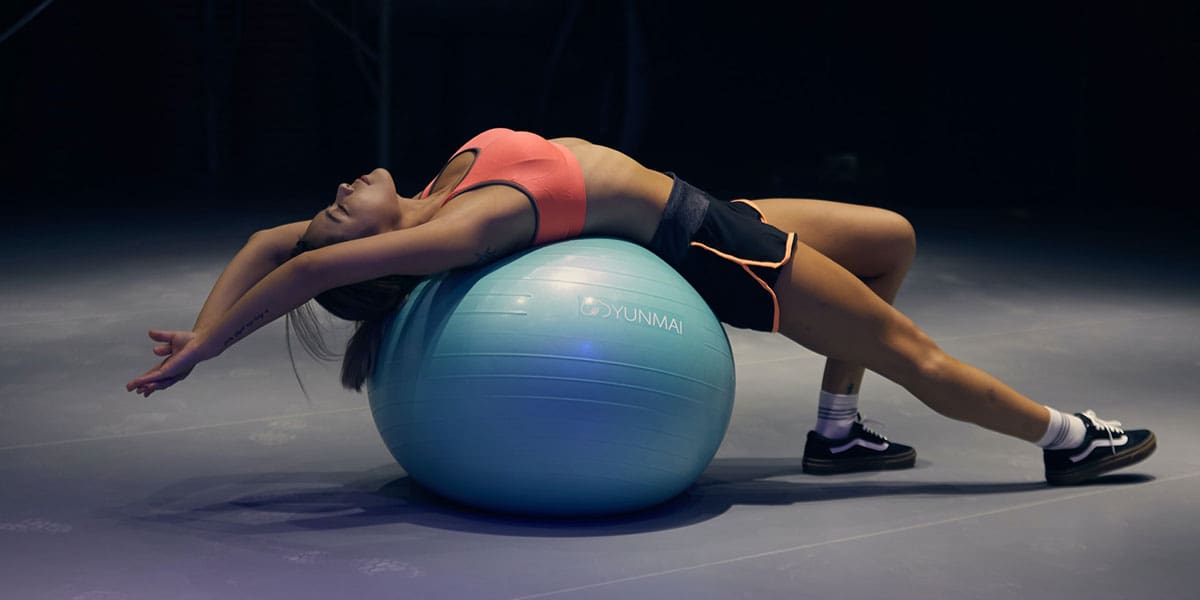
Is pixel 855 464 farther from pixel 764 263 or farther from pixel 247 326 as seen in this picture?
pixel 247 326

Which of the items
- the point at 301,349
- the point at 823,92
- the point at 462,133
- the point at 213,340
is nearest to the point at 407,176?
the point at 462,133

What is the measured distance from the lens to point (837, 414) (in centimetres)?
342

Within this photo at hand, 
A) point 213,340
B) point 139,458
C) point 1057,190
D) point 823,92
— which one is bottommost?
point 139,458

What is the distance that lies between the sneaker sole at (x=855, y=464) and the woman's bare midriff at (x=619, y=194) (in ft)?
2.58

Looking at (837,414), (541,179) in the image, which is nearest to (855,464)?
(837,414)

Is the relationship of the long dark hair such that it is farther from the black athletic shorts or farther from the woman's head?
the black athletic shorts

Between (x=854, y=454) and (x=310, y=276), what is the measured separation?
5.04ft

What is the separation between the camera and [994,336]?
505cm

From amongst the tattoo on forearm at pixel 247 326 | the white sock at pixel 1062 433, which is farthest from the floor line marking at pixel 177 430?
the white sock at pixel 1062 433

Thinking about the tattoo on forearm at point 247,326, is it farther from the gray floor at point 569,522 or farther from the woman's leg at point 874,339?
the woman's leg at point 874,339

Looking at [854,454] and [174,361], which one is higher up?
[174,361]

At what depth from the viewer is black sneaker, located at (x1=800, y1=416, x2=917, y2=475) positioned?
341 cm

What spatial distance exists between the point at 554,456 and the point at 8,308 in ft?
11.3

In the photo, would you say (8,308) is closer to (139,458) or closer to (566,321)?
(139,458)
